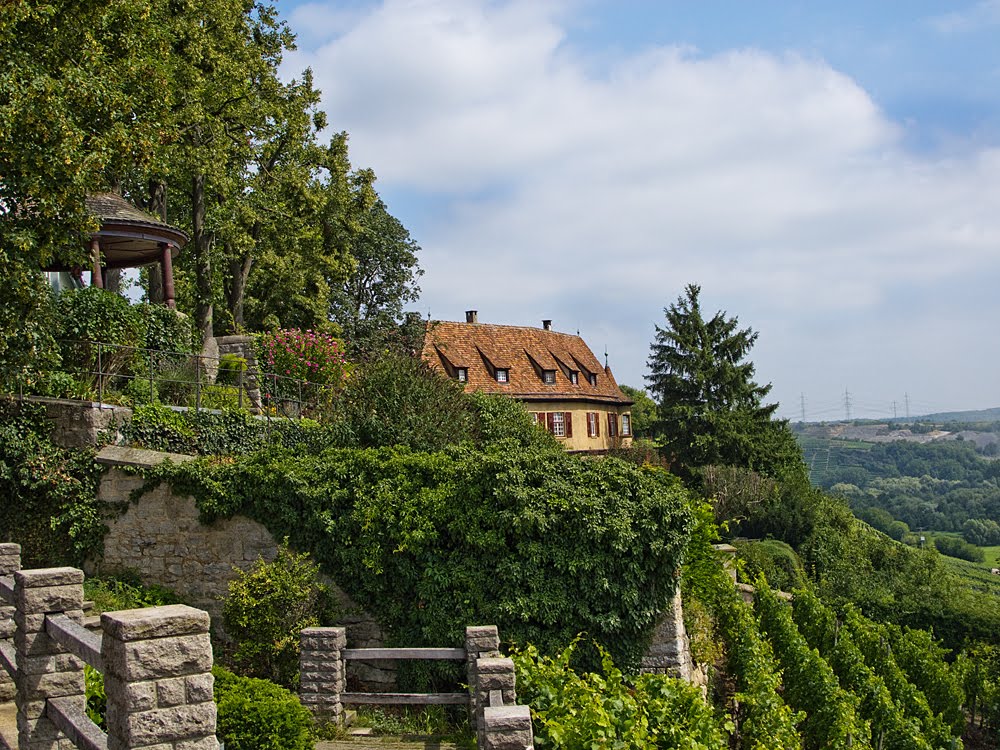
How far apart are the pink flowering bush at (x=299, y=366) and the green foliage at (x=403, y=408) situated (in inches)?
121

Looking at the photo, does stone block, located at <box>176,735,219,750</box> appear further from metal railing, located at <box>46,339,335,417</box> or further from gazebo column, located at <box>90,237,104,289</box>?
gazebo column, located at <box>90,237,104,289</box>

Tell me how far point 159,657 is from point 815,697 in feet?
45.4

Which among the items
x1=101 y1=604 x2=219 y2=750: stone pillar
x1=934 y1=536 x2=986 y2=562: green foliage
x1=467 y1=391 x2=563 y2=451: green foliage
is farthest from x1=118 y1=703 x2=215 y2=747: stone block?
x1=934 y1=536 x2=986 y2=562: green foliage

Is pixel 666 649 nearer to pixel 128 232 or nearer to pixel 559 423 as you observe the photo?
pixel 128 232

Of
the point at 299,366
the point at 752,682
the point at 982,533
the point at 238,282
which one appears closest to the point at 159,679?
the point at 752,682

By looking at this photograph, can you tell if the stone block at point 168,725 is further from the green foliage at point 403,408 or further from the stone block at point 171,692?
the green foliage at point 403,408

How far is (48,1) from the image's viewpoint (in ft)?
40.8

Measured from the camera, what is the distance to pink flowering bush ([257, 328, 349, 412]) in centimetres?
1905

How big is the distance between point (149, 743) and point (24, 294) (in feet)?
31.9

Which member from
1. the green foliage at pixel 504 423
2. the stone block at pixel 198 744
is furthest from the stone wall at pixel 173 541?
the stone block at pixel 198 744

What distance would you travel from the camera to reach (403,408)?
589 inches

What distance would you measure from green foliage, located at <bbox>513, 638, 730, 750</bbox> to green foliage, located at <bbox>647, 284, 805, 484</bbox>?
29.7 m

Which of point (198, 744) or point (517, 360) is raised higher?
point (517, 360)

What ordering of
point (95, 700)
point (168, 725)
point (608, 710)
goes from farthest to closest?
point (608, 710), point (95, 700), point (168, 725)
